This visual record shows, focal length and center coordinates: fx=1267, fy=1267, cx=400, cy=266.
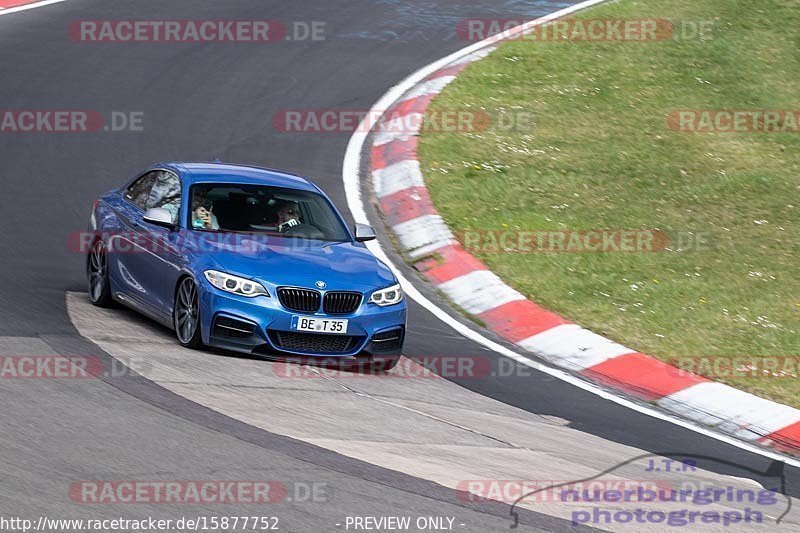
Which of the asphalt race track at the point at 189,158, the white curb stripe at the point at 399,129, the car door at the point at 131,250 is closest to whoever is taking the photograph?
the asphalt race track at the point at 189,158

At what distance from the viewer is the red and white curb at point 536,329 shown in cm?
1006

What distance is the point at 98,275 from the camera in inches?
449

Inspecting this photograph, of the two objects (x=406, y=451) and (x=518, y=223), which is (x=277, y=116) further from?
(x=406, y=451)

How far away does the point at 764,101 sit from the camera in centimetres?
1891

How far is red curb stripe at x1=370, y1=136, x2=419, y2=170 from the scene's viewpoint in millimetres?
16234

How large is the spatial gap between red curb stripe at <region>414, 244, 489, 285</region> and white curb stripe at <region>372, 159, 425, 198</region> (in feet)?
6.32

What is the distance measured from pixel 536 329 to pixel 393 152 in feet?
17.4

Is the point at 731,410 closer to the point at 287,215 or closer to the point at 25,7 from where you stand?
the point at 287,215

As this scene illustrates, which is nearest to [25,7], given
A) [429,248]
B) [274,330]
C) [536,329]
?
[429,248]

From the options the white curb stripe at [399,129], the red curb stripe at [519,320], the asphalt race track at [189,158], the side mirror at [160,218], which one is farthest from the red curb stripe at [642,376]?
the white curb stripe at [399,129]

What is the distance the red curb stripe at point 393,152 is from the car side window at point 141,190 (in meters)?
4.83

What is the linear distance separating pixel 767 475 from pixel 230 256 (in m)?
4.33

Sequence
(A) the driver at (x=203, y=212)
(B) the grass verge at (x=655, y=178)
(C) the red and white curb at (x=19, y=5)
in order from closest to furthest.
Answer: (A) the driver at (x=203, y=212) → (B) the grass verge at (x=655, y=178) → (C) the red and white curb at (x=19, y=5)

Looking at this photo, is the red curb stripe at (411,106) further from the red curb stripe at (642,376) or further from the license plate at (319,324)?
the license plate at (319,324)
